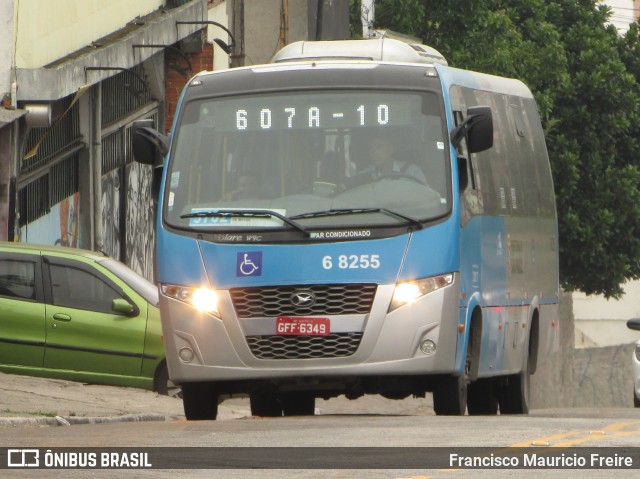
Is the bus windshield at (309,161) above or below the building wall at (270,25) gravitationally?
below

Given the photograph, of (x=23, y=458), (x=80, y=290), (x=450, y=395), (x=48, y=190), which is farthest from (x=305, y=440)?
(x=48, y=190)

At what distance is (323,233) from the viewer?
14.1 meters

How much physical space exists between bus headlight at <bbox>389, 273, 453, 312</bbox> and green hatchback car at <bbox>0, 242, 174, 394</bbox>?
5.76 m

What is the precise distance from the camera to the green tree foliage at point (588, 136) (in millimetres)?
36250

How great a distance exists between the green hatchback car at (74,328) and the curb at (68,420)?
2195 millimetres

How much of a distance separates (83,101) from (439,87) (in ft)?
39.3

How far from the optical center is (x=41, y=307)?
19.2 meters

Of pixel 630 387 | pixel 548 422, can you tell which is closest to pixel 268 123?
pixel 548 422

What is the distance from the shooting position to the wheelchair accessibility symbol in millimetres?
14094

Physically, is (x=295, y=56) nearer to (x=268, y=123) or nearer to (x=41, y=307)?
(x=268, y=123)

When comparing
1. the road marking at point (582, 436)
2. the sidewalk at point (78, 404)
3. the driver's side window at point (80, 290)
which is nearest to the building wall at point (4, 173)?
the driver's side window at point (80, 290)

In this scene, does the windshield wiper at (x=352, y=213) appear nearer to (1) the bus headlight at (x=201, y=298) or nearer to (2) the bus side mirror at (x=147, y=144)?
(1) the bus headlight at (x=201, y=298)

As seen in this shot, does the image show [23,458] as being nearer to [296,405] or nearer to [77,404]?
[77,404]

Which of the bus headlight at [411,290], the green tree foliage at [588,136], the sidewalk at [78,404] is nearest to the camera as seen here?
the bus headlight at [411,290]
